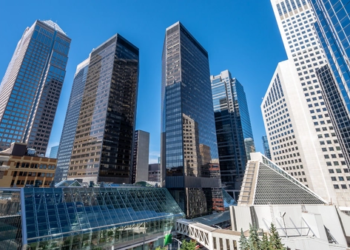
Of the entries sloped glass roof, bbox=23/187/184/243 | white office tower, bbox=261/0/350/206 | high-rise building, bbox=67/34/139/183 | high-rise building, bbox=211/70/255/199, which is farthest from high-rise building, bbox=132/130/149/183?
sloped glass roof, bbox=23/187/184/243

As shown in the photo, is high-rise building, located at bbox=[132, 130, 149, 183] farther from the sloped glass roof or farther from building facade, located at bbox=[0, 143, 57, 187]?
the sloped glass roof

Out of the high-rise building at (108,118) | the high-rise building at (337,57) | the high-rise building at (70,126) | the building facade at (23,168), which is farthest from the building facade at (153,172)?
the high-rise building at (337,57)

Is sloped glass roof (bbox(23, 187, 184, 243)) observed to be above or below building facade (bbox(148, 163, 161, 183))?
below

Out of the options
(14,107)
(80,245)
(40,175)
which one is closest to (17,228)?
(80,245)

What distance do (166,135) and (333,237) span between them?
2404 inches

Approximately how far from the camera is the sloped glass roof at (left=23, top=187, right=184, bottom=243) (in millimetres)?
28047

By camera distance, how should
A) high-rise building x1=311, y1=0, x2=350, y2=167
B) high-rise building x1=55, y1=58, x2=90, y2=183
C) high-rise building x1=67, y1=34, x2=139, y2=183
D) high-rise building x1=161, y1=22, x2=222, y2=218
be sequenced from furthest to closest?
1. high-rise building x1=55, y1=58, x2=90, y2=183
2. high-rise building x1=67, y1=34, x2=139, y2=183
3. high-rise building x1=161, y1=22, x2=222, y2=218
4. high-rise building x1=311, y1=0, x2=350, y2=167

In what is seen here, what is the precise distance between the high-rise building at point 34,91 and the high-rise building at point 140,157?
245 ft

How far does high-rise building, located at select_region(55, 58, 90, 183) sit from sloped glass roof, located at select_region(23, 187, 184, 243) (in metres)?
131

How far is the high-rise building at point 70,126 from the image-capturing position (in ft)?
490

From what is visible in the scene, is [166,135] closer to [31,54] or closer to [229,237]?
[229,237]

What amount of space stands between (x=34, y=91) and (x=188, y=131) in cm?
14531

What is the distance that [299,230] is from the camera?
36500 millimetres

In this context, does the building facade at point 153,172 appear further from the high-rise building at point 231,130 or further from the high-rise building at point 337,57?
the high-rise building at point 337,57
